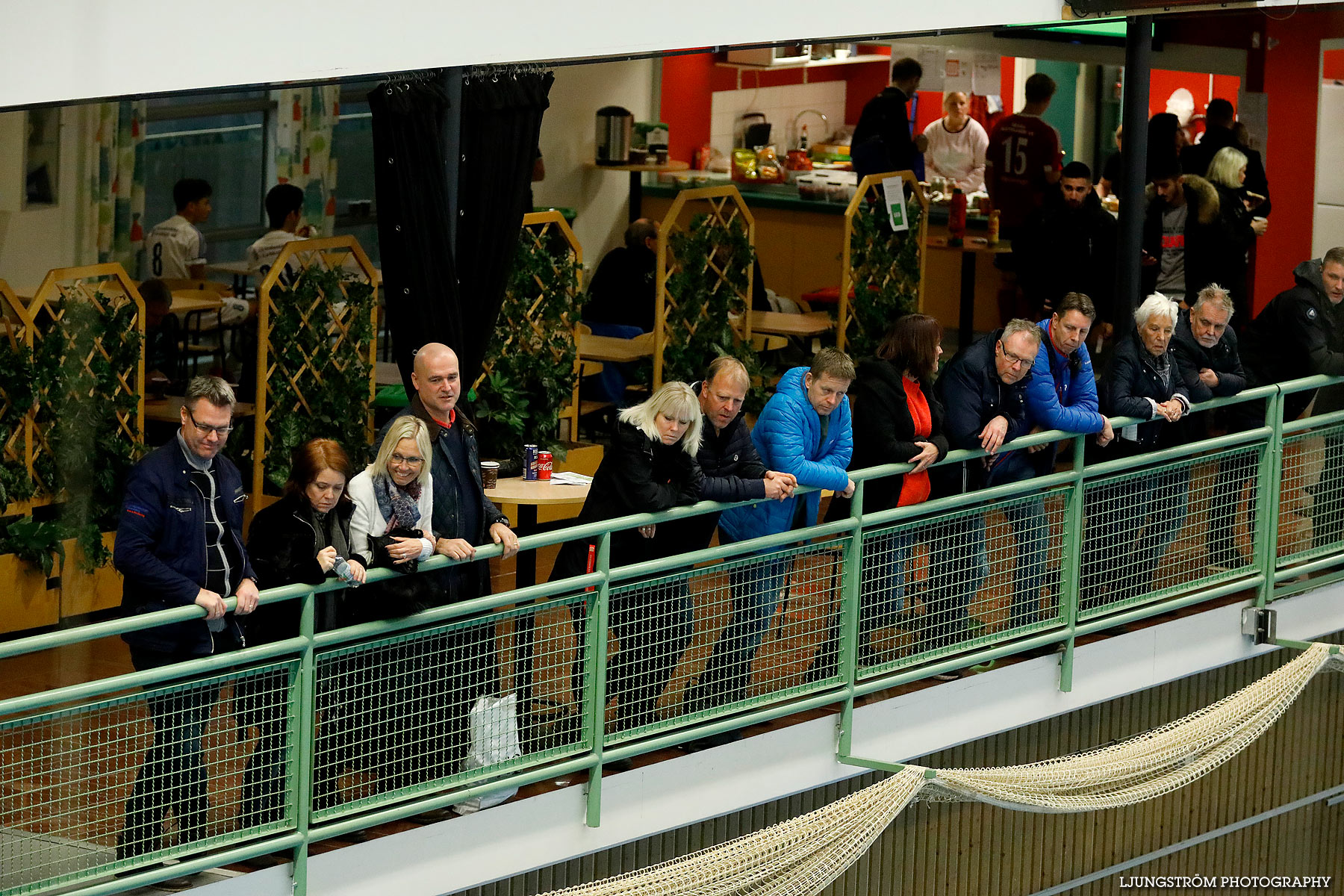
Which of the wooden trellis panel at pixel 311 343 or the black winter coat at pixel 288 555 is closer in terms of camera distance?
the black winter coat at pixel 288 555

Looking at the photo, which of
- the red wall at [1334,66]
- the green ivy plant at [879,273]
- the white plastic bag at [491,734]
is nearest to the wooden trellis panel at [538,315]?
the green ivy plant at [879,273]

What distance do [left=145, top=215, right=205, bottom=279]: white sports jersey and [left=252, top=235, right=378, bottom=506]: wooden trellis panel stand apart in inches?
93.0

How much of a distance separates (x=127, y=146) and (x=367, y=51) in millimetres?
5118

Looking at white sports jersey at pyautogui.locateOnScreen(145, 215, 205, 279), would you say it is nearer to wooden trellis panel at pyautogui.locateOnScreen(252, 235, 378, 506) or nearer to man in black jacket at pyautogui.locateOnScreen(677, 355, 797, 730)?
wooden trellis panel at pyautogui.locateOnScreen(252, 235, 378, 506)

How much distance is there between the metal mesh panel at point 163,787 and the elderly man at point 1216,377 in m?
4.16

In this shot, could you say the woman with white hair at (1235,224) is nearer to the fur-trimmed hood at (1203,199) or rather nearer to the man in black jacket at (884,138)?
the fur-trimmed hood at (1203,199)

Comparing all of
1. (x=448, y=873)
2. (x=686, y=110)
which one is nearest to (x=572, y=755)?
(x=448, y=873)

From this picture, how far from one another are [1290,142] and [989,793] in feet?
17.7

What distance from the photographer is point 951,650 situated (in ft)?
24.4

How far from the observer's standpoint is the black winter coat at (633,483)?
634 centimetres

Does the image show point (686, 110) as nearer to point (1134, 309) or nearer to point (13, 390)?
point (1134, 309)

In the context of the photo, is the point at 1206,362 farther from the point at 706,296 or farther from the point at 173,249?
the point at 173,249

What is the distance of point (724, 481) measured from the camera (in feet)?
21.4

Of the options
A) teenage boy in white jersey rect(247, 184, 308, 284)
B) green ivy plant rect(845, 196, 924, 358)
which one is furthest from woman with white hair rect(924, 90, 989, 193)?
teenage boy in white jersey rect(247, 184, 308, 284)
